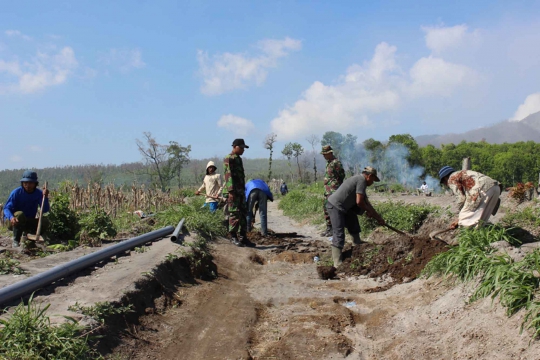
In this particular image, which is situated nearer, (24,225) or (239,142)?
(24,225)

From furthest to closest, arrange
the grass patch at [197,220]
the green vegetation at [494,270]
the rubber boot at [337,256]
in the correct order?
→ the grass patch at [197,220], the rubber boot at [337,256], the green vegetation at [494,270]

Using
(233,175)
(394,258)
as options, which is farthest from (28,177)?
(394,258)

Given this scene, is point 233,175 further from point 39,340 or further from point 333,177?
point 39,340

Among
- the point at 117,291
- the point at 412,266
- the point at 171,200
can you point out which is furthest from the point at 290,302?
the point at 171,200

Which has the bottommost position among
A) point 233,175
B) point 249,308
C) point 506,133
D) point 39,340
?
point 249,308

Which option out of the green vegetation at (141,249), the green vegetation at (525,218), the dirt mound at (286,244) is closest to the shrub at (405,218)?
the dirt mound at (286,244)

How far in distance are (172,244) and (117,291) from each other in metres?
2.88

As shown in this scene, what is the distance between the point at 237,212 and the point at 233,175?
739mm

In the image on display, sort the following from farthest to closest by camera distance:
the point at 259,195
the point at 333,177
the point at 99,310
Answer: the point at 259,195 → the point at 333,177 → the point at 99,310

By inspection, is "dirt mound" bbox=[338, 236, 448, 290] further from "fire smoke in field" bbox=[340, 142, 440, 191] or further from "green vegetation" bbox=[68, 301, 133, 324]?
"fire smoke in field" bbox=[340, 142, 440, 191]

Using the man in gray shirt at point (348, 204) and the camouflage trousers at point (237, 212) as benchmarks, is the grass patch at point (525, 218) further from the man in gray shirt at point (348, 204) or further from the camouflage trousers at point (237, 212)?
the camouflage trousers at point (237, 212)

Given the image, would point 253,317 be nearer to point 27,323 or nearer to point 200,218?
point 27,323

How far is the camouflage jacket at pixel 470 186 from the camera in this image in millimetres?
5648

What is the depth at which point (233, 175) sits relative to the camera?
346 inches
